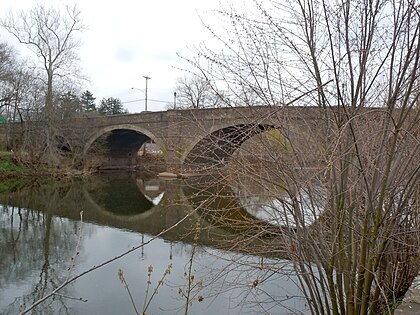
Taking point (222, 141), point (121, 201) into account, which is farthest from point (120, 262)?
point (121, 201)

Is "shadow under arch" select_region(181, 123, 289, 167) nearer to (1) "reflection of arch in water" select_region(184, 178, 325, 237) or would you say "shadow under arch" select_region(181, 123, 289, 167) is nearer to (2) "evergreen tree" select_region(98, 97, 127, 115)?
(1) "reflection of arch in water" select_region(184, 178, 325, 237)

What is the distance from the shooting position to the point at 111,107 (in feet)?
208

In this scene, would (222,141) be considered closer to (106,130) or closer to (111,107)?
(106,130)

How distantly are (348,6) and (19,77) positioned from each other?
2615 centimetres

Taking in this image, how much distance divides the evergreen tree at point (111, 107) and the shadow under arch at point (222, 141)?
197 ft

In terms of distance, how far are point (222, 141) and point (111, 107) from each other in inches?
2457

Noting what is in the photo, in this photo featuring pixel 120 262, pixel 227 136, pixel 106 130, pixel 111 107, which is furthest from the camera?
pixel 111 107

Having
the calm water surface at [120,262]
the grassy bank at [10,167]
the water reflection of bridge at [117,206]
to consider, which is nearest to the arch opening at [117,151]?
the grassy bank at [10,167]

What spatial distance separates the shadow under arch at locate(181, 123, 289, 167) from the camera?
3.23m

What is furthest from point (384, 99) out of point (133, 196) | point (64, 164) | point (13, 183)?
point (64, 164)

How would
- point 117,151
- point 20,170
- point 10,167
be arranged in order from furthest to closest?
1. point 117,151
2. point 20,170
3. point 10,167

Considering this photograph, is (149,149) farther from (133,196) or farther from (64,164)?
(133,196)

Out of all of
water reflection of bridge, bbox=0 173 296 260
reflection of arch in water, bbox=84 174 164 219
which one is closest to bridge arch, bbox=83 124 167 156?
water reflection of bridge, bbox=0 173 296 260

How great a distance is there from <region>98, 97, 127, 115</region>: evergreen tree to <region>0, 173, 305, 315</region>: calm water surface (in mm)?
47216
